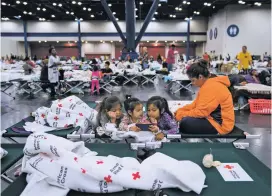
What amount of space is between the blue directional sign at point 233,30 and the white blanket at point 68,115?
20414mm

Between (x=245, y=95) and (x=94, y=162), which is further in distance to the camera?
(x=245, y=95)

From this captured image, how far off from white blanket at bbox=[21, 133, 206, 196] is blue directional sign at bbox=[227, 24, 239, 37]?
859 inches

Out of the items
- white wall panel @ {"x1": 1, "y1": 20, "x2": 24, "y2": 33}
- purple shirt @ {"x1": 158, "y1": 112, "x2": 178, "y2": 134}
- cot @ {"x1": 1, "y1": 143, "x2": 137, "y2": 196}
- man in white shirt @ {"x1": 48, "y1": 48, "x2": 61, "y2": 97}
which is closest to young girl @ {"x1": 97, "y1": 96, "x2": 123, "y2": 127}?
purple shirt @ {"x1": 158, "y1": 112, "x2": 178, "y2": 134}

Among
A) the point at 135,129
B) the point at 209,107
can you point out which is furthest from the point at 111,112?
the point at 209,107

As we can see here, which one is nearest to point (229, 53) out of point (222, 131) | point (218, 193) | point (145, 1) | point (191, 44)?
point (145, 1)

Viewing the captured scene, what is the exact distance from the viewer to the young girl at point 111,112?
3.06 m

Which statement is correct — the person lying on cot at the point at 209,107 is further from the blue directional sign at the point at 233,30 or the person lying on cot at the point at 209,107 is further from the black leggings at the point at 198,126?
the blue directional sign at the point at 233,30

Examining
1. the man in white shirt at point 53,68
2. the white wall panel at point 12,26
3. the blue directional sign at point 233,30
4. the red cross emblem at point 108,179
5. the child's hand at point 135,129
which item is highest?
the white wall panel at point 12,26

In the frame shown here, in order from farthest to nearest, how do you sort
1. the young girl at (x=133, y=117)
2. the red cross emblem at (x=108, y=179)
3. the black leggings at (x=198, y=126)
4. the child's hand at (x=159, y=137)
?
the black leggings at (x=198, y=126) → the young girl at (x=133, y=117) → the child's hand at (x=159, y=137) → the red cross emblem at (x=108, y=179)

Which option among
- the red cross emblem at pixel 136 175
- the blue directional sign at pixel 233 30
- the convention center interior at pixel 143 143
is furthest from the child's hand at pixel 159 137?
the blue directional sign at pixel 233 30

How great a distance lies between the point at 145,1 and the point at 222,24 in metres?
6.93

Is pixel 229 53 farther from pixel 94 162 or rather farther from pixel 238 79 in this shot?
pixel 94 162

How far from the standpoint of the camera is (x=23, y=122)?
11.5ft

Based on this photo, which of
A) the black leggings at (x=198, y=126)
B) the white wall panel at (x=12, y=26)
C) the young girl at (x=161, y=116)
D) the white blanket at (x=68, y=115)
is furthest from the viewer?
the white wall panel at (x=12, y=26)
